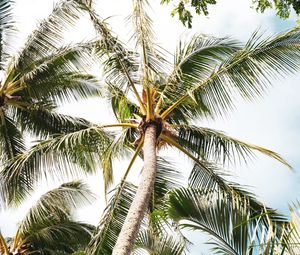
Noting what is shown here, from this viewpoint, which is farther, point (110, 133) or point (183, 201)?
point (110, 133)

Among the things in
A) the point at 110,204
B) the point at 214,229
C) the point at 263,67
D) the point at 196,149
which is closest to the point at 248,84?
the point at 263,67

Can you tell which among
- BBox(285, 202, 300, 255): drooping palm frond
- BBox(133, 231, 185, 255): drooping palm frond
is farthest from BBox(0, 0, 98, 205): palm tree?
BBox(285, 202, 300, 255): drooping palm frond

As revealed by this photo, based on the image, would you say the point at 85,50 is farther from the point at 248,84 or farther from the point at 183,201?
the point at 183,201

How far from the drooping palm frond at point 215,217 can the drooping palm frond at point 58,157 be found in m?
2.70

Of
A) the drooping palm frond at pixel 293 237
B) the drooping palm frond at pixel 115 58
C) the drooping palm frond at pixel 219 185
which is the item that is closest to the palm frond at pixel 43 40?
the drooping palm frond at pixel 115 58

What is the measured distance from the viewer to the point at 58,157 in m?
9.03

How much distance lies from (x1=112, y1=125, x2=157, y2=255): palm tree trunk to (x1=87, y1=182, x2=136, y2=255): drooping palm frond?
979 millimetres

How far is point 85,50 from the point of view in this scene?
10.3 metres

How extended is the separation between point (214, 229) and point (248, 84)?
3675 mm

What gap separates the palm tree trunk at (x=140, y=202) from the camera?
545cm

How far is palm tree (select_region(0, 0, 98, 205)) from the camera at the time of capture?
35.3 ft

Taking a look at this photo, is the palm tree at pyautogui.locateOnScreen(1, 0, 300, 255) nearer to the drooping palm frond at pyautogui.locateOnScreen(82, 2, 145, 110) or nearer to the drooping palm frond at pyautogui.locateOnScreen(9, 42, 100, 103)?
the drooping palm frond at pyautogui.locateOnScreen(82, 2, 145, 110)

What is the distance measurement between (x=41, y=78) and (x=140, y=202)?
5.87 meters

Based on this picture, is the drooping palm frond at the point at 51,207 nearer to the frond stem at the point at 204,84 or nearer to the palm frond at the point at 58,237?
the palm frond at the point at 58,237
